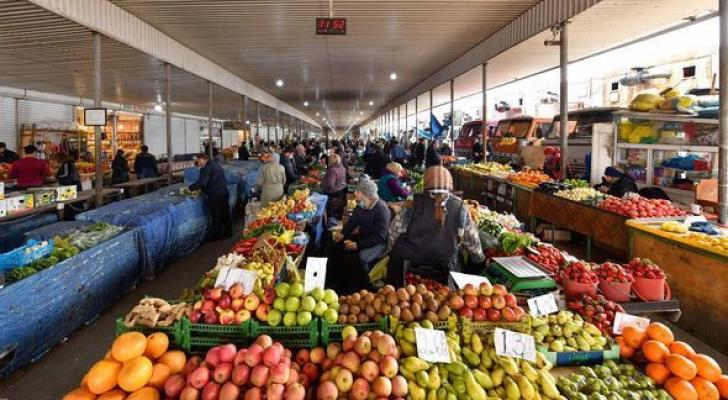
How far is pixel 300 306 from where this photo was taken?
116 inches

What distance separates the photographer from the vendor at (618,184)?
783cm

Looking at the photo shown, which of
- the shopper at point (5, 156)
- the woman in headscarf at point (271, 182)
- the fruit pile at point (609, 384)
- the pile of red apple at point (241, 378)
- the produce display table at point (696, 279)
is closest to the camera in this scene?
the pile of red apple at point (241, 378)

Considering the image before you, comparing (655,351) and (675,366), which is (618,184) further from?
(675,366)

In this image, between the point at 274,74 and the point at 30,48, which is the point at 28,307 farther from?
the point at 274,74

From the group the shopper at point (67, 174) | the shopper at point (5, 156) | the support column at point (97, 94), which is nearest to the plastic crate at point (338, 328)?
the support column at point (97, 94)

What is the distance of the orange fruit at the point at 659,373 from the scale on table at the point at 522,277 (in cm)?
127

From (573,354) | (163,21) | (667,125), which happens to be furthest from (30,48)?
(667,125)

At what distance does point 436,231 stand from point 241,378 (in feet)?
7.31

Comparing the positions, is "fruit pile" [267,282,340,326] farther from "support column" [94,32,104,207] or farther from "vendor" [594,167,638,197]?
"vendor" [594,167,638,197]

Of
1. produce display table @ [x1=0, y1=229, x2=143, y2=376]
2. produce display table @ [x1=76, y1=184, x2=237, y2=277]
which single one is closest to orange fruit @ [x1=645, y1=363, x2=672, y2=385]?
produce display table @ [x1=0, y1=229, x2=143, y2=376]

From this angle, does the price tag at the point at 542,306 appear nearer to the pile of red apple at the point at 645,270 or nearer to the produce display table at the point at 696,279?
the pile of red apple at the point at 645,270

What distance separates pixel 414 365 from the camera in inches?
96.2

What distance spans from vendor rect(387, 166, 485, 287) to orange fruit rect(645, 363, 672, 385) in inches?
67.2

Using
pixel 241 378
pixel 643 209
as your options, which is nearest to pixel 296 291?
pixel 241 378
